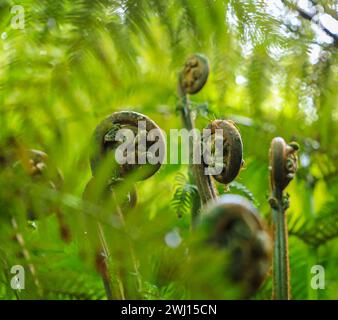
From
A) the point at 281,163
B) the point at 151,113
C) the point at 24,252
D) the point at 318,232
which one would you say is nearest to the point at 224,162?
the point at 281,163

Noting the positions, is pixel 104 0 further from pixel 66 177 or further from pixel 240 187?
pixel 66 177

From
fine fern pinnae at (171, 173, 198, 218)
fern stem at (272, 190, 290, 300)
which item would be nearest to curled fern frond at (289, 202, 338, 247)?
fine fern pinnae at (171, 173, 198, 218)

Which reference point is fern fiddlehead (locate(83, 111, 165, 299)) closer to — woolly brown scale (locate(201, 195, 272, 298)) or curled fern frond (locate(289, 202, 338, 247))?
woolly brown scale (locate(201, 195, 272, 298))

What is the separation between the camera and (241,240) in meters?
0.38

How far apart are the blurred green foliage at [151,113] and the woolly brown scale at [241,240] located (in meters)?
0.01

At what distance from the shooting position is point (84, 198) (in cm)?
48

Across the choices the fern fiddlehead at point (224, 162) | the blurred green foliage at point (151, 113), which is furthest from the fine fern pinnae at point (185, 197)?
the fern fiddlehead at point (224, 162)

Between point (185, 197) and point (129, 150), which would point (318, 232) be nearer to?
point (185, 197)

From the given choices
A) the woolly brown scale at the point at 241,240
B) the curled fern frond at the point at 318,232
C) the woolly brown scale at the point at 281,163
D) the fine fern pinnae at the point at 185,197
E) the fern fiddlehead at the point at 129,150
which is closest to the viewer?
the woolly brown scale at the point at 241,240

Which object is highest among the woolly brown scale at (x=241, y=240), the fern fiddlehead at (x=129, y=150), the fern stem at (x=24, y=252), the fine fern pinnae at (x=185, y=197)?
the fine fern pinnae at (x=185, y=197)

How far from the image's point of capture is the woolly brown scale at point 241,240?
367 millimetres

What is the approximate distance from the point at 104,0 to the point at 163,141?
0.41 m

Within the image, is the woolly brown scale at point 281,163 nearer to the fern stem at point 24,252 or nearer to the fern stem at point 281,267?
the fern stem at point 281,267
